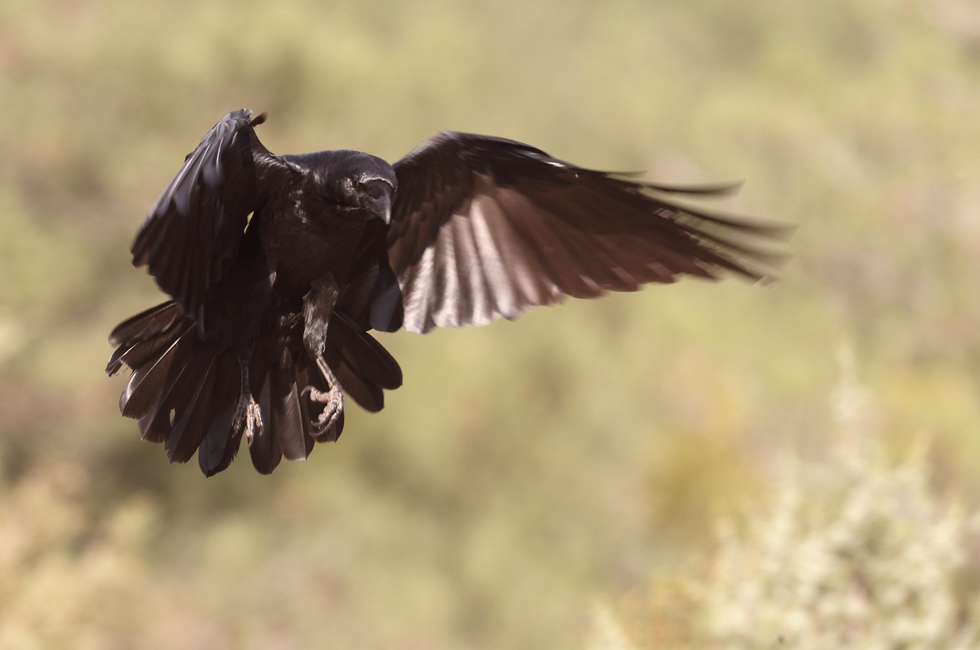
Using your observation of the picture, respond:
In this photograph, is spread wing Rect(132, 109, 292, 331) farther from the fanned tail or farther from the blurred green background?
the blurred green background

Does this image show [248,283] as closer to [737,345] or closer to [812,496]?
[812,496]

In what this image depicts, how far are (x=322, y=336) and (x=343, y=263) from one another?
0.23 metres

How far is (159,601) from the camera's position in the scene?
10680 mm

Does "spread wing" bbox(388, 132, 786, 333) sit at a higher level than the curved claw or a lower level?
higher

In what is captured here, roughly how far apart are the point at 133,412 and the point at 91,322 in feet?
30.5

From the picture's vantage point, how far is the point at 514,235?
132 inches

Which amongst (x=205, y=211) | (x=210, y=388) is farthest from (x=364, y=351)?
(x=205, y=211)

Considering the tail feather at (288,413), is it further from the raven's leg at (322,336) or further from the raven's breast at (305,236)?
the raven's breast at (305,236)

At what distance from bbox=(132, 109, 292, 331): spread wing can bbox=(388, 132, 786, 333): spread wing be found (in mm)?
548

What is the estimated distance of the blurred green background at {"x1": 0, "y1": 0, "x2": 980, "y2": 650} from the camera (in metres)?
10.7

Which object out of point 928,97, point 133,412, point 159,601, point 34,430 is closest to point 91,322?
point 34,430

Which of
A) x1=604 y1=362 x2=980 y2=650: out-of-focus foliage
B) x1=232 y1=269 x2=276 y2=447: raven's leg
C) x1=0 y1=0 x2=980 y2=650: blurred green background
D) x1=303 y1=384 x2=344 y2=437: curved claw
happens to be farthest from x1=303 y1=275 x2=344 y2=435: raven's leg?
x1=0 y1=0 x2=980 y2=650: blurred green background

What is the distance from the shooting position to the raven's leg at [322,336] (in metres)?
3.01

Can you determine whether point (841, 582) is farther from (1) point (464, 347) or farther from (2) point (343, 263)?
(1) point (464, 347)
